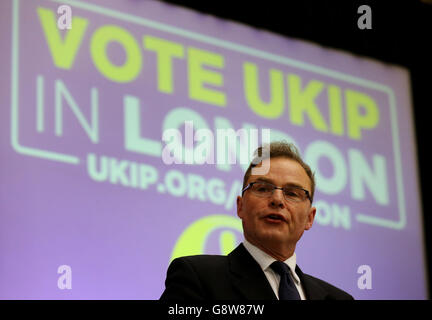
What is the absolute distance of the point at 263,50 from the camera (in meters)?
4.05

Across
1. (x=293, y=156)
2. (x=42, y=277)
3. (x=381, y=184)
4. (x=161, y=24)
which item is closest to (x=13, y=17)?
(x=161, y=24)

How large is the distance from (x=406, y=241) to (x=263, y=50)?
134cm

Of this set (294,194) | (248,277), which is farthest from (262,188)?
(248,277)

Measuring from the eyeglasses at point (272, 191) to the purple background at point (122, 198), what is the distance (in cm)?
128

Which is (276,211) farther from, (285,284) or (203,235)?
(203,235)

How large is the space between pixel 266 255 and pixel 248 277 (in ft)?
0.45

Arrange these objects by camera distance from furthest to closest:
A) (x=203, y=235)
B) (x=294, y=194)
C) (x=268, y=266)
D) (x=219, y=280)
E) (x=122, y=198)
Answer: (x=203, y=235), (x=122, y=198), (x=294, y=194), (x=268, y=266), (x=219, y=280)

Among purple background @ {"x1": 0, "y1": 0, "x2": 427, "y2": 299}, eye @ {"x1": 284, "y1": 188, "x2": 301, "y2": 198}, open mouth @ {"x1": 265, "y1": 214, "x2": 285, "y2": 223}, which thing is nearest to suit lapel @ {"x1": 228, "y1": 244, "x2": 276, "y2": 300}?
open mouth @ {"x1": 265, "y1": 214, "x2": 285, "y2": 223}

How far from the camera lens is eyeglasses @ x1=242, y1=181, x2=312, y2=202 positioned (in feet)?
7.14

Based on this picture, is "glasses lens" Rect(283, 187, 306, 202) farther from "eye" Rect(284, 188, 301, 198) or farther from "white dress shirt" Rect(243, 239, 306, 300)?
"white dress shirt" Rect(243, 239, 306, 300)

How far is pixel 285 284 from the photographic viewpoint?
2.03 m

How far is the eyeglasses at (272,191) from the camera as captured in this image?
2.18 meters

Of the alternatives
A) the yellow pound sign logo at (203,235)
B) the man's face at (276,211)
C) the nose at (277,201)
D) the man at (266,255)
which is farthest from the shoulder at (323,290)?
the yellow pound sign logo at (203,235)

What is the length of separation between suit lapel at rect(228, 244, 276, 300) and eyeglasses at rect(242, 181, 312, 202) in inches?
7.2
